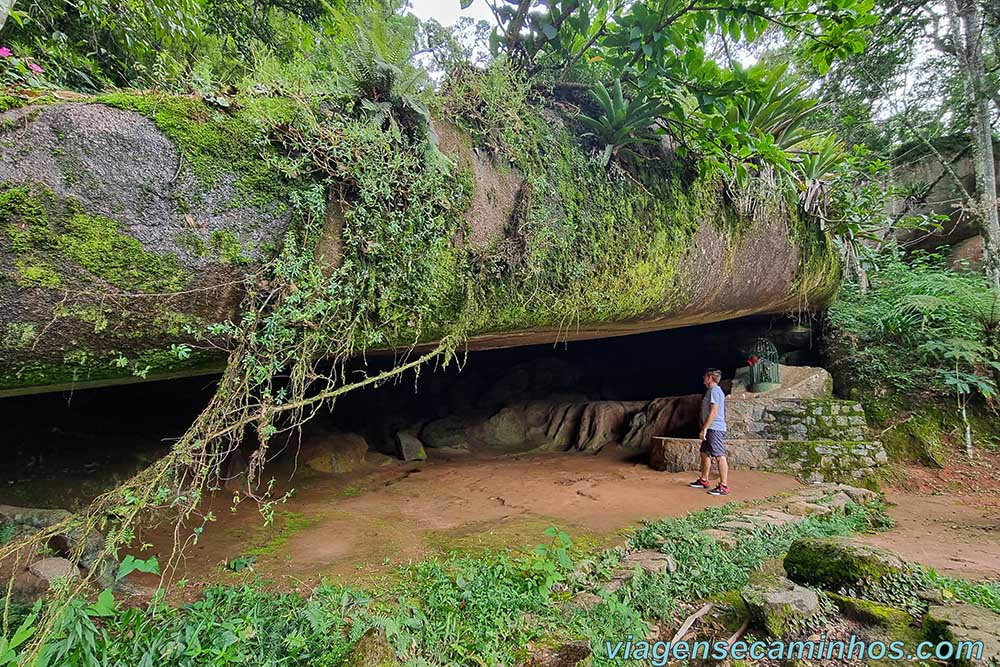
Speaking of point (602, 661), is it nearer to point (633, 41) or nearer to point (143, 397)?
point (633, 41)

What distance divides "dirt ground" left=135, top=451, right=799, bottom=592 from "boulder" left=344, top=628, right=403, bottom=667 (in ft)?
2.87

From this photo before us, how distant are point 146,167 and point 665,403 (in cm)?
734

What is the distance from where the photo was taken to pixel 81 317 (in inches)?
71.7

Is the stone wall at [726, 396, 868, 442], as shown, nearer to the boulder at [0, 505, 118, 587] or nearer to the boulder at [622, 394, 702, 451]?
the boulder at [622, 394, 702, 451]

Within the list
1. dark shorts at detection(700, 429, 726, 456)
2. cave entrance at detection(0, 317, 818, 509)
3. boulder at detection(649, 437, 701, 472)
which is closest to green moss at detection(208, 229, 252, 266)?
cave entrance at detection(0, 317, 818, 509)

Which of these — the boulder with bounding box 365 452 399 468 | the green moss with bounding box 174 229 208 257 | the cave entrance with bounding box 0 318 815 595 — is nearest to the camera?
the green moss with bounding box 174 229 208 257

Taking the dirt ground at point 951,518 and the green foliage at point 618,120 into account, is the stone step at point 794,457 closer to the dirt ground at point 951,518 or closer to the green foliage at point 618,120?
the dirt ground at point 951,518

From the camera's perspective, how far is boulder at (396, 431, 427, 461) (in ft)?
25.4

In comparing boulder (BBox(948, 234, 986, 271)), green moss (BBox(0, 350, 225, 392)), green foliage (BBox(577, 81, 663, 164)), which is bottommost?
green moss (BBox(0, 350, 225, 392))

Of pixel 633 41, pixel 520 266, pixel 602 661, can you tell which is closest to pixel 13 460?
pixel 520 266

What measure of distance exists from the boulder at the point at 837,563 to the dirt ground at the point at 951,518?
3.95 feet

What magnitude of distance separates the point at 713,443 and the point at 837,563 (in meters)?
2.40

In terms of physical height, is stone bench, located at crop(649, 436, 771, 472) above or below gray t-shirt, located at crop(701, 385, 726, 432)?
below

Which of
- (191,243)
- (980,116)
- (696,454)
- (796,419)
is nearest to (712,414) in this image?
(696,454)
